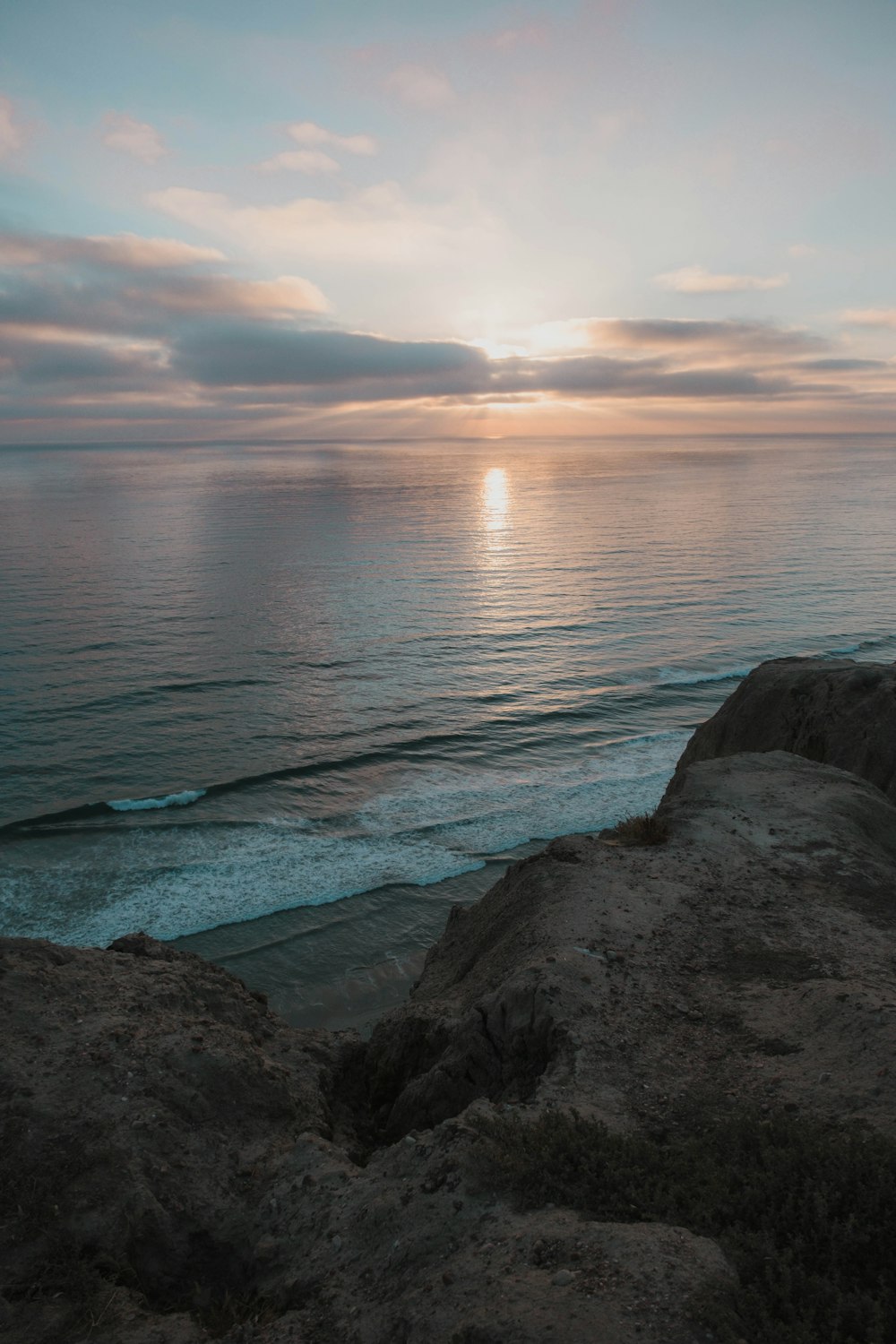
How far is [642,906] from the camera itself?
1014 cm

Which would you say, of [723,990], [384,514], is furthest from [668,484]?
[723,990]

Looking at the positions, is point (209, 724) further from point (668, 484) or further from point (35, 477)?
point (35, 477)

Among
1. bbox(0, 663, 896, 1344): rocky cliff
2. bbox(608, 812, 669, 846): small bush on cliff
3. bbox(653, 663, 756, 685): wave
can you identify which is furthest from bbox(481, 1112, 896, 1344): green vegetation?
bbox(653, 663, 756, 685): wave

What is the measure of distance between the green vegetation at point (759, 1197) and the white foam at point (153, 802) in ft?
55.6

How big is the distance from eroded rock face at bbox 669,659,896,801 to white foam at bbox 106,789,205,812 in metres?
12.6

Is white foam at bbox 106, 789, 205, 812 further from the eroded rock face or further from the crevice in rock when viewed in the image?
the crevice in rock

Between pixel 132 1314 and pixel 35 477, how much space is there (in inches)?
6660

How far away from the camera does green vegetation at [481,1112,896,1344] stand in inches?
187

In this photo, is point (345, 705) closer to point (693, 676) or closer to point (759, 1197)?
point (693, 676)

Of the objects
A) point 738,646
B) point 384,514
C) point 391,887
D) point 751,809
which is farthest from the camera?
point 384,514

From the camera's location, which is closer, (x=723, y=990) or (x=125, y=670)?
(x=723, y=990)

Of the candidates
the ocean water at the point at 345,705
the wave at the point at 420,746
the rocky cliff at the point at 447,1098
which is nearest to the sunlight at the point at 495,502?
the ocean water at the point at 345,705

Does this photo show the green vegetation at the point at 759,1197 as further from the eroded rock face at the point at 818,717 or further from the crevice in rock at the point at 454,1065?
the eroded rock face at the point at 818,717

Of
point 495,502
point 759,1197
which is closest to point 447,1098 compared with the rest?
point 759,1197
